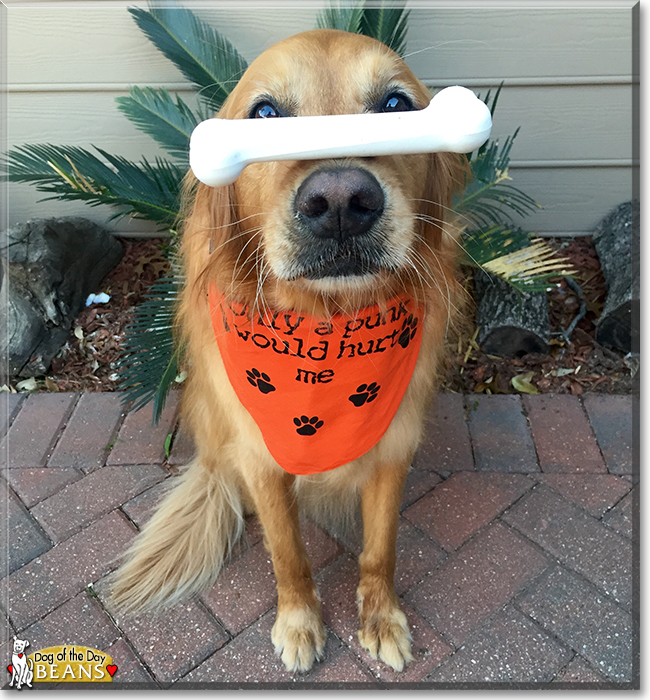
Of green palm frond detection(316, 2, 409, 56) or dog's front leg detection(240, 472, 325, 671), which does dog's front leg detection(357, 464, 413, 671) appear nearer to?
dog's front leg detection(240, 472, 325, 671)

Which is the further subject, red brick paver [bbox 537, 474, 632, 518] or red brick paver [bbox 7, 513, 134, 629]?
red brick paver [bbox 537, 474, 632, 518]

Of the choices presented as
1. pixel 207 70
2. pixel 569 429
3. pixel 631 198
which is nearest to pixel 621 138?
pixel 631 198

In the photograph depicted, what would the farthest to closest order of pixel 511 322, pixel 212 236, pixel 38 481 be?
pixel 511 322 < pixel 38 481 < pixel 212 236

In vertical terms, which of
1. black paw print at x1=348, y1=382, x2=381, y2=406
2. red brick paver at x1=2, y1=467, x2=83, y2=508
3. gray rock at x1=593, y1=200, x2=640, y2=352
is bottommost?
red brick paver at x1=2, y1=467, x2=83, y2=508

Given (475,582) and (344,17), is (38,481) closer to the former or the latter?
(475,582)

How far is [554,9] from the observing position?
3.08 meters

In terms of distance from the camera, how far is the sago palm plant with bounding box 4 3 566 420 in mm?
2617

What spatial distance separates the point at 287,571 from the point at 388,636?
0.40 m

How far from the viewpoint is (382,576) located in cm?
194

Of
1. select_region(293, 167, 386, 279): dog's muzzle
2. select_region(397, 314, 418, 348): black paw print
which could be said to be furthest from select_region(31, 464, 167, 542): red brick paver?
select_region(293, 167, 386, 279): dog's muzzle

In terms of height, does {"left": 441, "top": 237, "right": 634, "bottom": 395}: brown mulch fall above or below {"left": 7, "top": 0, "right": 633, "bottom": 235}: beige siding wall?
below

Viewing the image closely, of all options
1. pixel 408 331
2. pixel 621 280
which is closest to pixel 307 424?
pixel 408 331

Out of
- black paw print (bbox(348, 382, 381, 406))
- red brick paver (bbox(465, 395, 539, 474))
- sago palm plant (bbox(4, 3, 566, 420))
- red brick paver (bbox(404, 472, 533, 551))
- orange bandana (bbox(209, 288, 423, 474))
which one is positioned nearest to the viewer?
orange bandana (bbox(209, 288, 423, 474))

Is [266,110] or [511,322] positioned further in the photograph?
[511,322]
